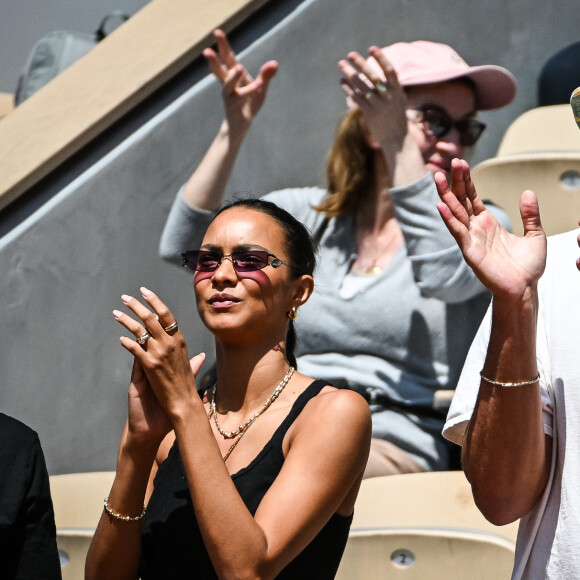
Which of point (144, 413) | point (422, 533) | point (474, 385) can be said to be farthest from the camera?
point (422, 533)

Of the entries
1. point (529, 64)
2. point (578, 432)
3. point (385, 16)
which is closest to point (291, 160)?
point (385, 16)

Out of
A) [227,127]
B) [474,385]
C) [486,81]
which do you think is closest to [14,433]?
[474,385]

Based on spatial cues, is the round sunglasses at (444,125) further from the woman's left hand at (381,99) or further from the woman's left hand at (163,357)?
the woman's left hand at (163,357)

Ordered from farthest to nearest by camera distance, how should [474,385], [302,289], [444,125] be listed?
[444,125], [302,289], [474,385]

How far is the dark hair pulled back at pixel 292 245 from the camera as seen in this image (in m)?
2.16

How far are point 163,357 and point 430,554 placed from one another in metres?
1.07

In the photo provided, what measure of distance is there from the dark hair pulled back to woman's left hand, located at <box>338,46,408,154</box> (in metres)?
1.00

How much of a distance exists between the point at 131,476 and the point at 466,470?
593 millimetres

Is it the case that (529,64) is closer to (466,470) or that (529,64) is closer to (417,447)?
(417,447)

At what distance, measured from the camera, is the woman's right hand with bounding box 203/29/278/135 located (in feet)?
11.0

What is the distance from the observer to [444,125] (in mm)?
3254

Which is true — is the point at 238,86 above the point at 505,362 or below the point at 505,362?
above

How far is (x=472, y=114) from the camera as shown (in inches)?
132

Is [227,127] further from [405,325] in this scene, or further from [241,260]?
[241,260]
